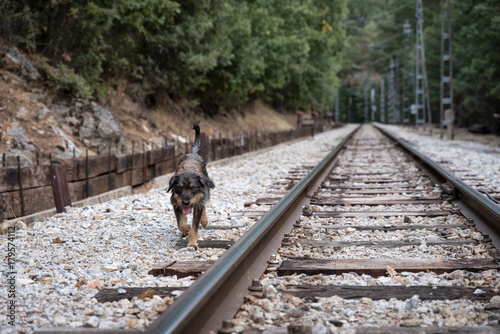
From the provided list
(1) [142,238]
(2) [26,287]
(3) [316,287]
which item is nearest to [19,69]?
(1) [142,238]

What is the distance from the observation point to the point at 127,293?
358cm

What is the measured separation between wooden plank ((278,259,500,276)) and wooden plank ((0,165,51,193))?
4201 millimetres

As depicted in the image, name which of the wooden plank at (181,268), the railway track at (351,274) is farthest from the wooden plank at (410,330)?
the wooden plank at (181,268)

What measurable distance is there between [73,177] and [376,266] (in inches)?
223

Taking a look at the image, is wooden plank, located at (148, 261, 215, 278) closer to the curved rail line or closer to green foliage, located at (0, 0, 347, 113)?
the curved rail line

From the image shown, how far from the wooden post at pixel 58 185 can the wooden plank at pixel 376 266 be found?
167 inches

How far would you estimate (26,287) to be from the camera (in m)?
3.83

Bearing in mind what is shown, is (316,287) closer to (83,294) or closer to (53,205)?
(83,294)

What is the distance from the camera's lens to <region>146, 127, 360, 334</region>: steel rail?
2.64 meters

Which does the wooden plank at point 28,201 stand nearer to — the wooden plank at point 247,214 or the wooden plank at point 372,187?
the wooden plank at point 247,214

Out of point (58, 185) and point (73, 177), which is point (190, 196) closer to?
point (58, 185)

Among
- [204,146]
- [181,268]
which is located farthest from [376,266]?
[204,146]

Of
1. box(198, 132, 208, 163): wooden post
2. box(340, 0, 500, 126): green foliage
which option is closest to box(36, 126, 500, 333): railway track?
box(198, 132, 208, 163): wooden post

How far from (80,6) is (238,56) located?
9213 mm
